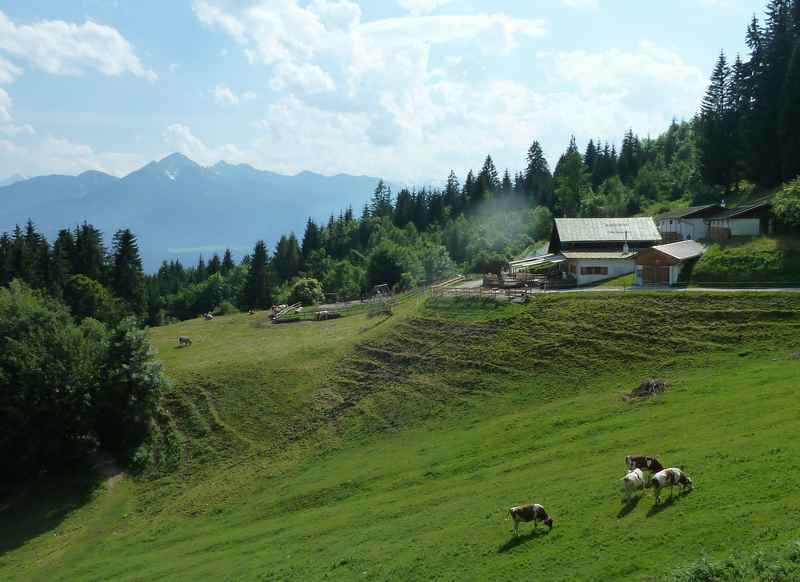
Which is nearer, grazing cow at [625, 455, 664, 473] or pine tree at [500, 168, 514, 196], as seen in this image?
grazing cow at [625, 455, 664, 473]

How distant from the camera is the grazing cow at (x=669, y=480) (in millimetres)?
18906

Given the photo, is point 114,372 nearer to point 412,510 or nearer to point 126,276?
point 412,510

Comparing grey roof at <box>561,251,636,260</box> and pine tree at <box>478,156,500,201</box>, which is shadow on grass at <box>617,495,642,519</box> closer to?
grey roof at <box>561,251,636,260</box>

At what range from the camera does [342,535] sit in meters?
24.4

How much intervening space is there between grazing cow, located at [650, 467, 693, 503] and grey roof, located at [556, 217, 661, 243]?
169 feet

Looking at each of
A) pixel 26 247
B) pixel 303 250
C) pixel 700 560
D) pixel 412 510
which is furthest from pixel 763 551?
pixel 303 250

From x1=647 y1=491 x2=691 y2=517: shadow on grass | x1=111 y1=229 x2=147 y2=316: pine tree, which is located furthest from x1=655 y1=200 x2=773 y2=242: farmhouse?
x1=111 y1=229 x2=147 y2=316: pine tree

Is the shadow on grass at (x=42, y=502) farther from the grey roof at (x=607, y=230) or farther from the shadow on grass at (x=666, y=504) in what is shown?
the grey roof at (x=607, y=230)

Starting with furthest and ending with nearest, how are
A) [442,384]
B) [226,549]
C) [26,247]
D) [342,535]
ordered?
[26,247]
[442,384]
[226,549]
[342,535]

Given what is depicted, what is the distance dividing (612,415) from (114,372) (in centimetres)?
3390

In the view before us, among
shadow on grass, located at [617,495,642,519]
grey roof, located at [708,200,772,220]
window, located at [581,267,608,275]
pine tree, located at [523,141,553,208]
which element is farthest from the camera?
pine tree, located at [523,141,553,208]

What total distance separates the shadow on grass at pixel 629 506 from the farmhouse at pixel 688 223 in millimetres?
54786

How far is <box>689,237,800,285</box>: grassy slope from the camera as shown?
49.5 meters

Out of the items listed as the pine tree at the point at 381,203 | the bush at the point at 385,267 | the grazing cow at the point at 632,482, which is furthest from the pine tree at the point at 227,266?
the grazing cow at the point at 632,482
